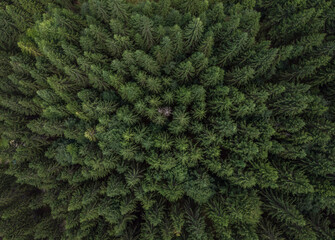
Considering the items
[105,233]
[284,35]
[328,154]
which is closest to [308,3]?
[284,35]

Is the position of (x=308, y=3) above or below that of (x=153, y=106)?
above

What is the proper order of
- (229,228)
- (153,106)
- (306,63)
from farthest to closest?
(306,63)
(153,106)
(229,228)

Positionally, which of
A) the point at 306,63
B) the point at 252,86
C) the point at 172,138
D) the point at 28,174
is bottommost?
the point at 28,174

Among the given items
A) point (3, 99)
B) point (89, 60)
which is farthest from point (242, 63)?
point (3, 99)

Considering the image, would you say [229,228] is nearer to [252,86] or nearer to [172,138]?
[172,138]

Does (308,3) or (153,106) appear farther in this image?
(308,3)

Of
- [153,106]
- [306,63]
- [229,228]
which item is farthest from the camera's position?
[306,63]

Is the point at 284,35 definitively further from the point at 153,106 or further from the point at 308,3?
the point at 153,106
